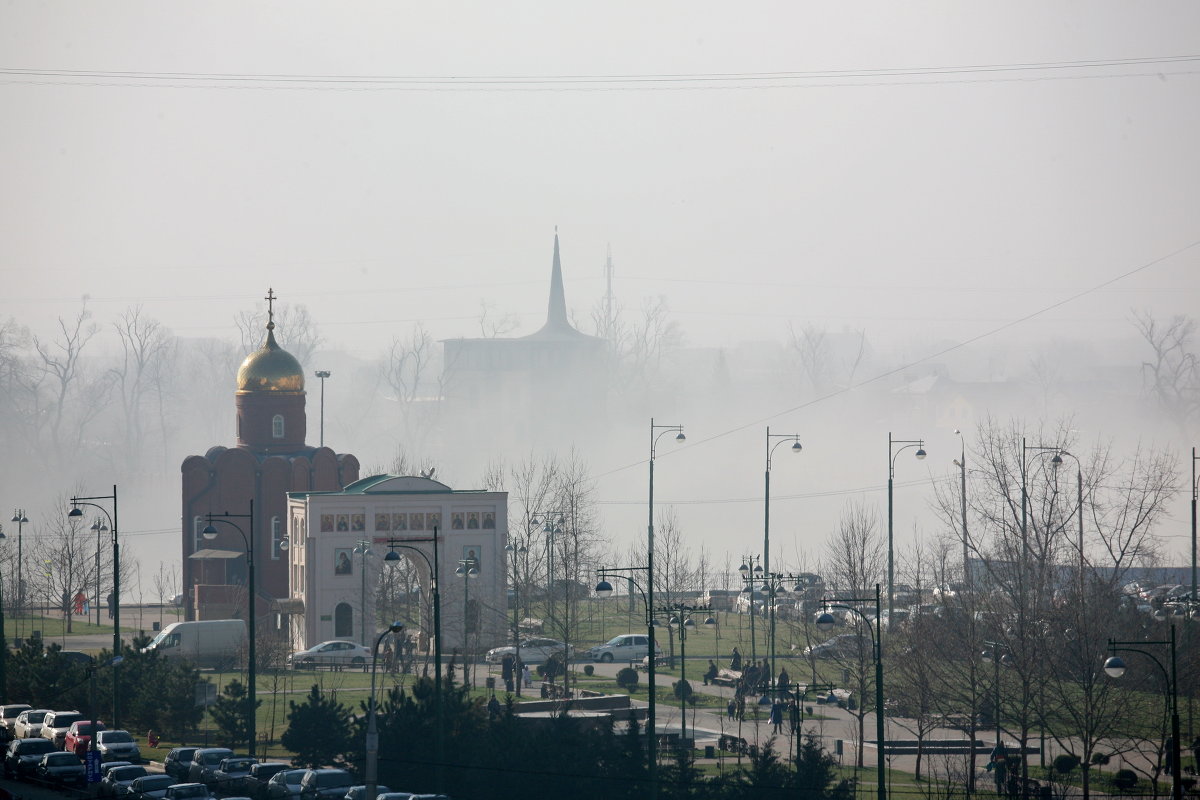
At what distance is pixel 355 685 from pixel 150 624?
26.1m

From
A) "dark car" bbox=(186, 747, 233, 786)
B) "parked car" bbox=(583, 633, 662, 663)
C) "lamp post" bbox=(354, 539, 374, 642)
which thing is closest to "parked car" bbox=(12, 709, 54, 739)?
"dark car" bbox=(186, 747, 233, 786)

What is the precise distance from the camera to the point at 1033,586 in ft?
150

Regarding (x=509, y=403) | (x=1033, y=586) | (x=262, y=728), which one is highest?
(x=509, y=403)

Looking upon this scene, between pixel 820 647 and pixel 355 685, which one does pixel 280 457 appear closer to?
pixel 355 685

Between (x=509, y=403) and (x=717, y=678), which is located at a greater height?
(x=509, y=403)

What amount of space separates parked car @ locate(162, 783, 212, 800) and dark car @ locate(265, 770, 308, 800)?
1.53 metres

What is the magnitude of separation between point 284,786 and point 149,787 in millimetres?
Result: 2970

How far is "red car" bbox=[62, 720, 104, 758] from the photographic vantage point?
39.5 meters

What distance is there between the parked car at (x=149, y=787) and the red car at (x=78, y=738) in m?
6.07

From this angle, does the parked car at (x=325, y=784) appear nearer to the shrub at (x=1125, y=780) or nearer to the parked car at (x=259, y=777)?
the parked car at (x=259, y=777)

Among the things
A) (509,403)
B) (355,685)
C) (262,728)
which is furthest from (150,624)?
(509,403)

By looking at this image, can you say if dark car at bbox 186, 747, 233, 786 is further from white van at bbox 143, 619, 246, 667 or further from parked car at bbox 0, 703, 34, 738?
white van at bbox 143, 619, 246, 667

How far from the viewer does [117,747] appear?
1528 inches

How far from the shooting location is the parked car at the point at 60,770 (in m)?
37.0
